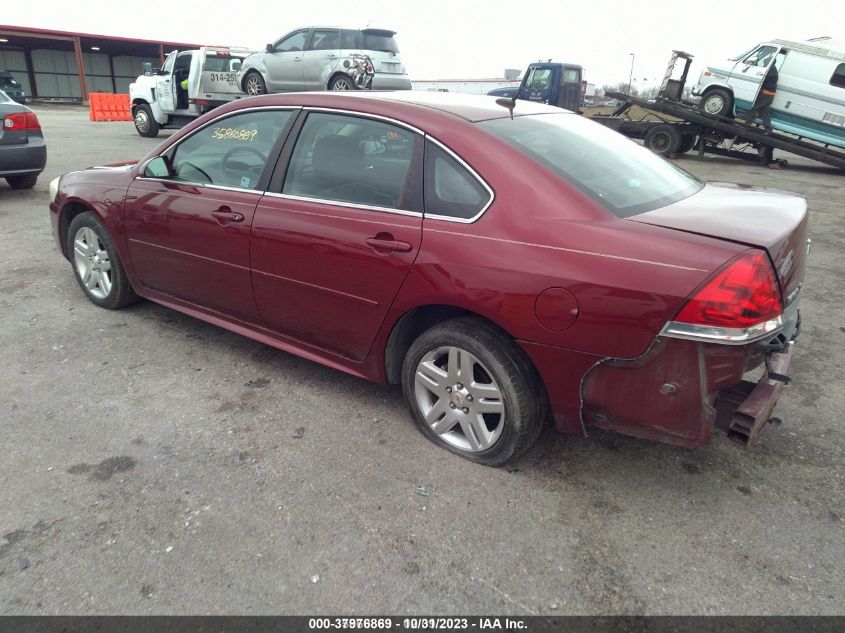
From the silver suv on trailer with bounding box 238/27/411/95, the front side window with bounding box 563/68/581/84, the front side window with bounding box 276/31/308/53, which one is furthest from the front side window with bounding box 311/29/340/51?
the front side window with bounding box 563/68/581/84

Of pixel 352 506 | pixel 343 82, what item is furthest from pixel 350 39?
pixel 352 506

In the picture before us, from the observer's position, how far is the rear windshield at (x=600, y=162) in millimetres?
2674

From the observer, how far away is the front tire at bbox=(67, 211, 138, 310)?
429 centimetres

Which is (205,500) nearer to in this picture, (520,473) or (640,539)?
(520,473)

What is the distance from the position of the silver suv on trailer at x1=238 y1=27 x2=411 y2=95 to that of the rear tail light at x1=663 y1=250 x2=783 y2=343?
12905 millimetres

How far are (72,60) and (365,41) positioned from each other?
31480 millimetres

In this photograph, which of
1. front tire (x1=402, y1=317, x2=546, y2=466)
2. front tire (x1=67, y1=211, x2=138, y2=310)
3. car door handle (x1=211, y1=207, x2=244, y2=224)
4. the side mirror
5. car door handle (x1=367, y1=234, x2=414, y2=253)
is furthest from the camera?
front tire (x1=67, y1=211, x2=138, y2=310)

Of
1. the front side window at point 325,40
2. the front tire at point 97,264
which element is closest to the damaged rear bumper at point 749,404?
the front tire at point 97,264

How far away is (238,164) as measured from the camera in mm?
3543

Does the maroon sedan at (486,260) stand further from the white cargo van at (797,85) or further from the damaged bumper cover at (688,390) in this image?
the white cargo van at (797,85)

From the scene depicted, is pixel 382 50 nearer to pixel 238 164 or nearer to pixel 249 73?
pixel 249 73
